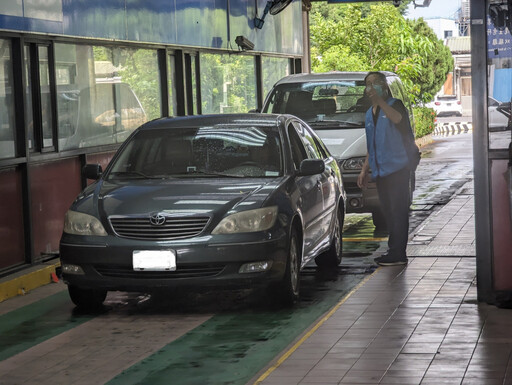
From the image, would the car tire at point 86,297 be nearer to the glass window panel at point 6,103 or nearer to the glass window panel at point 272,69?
the glass window panel at point 6,103

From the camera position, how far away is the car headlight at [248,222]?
9.50m

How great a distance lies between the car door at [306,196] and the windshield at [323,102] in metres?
4.58

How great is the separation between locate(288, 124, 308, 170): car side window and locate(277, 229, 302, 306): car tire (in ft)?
2.85

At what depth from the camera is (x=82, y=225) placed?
9.77 meters

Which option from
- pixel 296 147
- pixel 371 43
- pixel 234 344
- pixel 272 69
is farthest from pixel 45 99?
pixel 371 43

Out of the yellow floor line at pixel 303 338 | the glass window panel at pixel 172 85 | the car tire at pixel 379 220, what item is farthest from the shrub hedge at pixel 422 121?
the yellow floor line at pixel 303 338

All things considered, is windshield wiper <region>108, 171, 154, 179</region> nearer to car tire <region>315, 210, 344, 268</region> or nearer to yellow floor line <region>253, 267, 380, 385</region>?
yellow floor line <region>253, 267, 380, 385</region>

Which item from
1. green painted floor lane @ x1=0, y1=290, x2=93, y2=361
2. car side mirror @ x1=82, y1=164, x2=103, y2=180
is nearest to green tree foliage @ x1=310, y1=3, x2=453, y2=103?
car side mirror @ x1=82, y1=164, x2=103, y2=180

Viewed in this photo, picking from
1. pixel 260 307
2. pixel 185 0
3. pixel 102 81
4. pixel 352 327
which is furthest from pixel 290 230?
pixel 185 0

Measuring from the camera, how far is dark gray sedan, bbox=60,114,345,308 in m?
9.48

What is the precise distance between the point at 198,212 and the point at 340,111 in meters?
7.03

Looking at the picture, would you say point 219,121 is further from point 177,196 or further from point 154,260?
point 154,260

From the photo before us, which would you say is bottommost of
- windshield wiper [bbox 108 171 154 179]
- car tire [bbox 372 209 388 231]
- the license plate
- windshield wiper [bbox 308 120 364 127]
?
car tire [bbox 372 209 388 231]

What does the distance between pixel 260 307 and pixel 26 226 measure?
10.4ft
